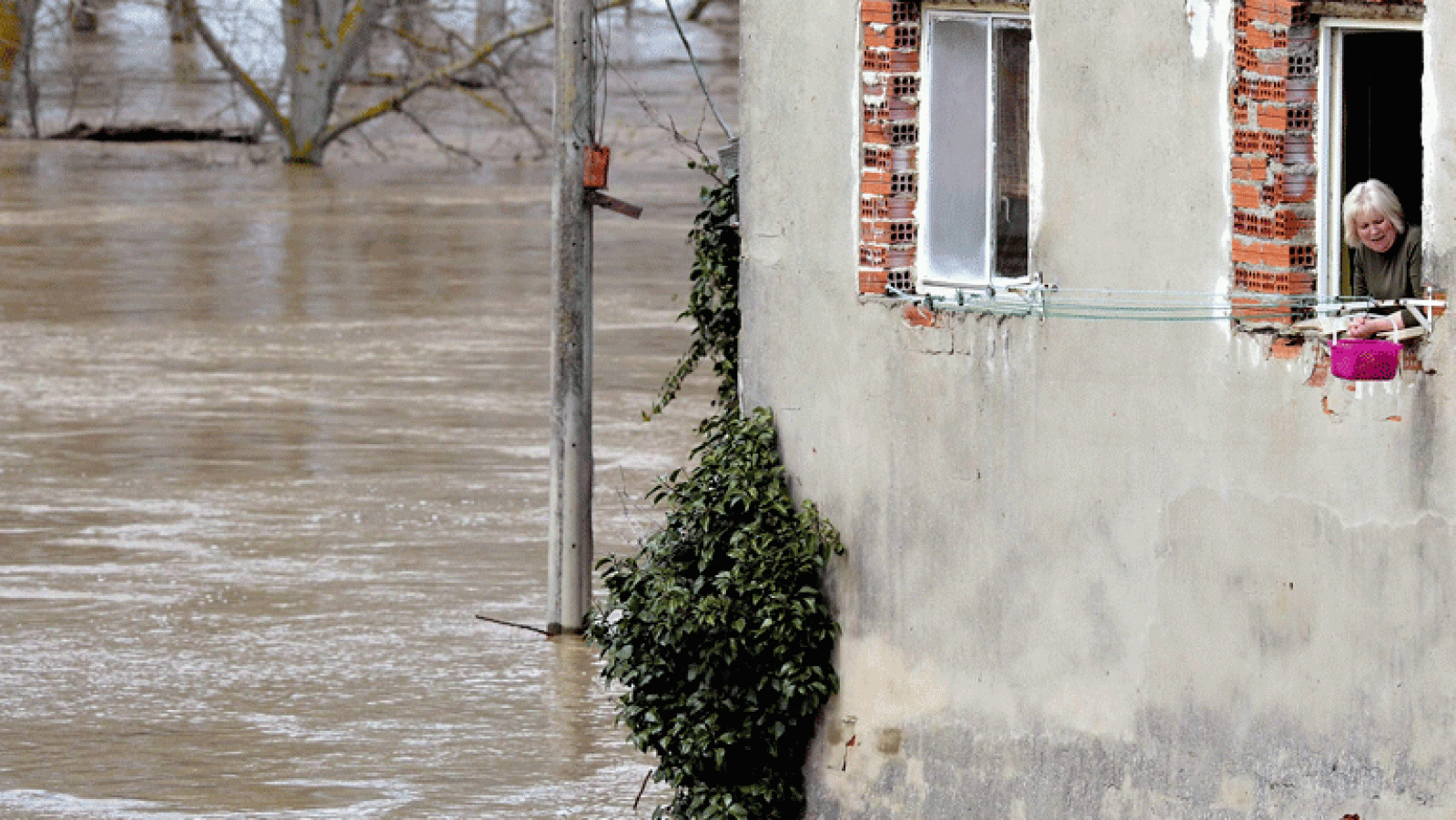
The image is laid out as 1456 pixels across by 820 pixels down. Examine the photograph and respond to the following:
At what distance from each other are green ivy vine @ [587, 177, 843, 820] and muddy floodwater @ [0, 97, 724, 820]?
1544 millimetres

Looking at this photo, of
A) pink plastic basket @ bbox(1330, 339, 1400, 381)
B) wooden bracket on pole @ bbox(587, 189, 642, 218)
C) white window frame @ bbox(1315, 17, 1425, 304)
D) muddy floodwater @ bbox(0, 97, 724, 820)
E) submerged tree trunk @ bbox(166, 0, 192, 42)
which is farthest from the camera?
submerged tree trunk @ bbox(166, 0, 192, 42)

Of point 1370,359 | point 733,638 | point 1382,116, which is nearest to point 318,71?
point 733,638

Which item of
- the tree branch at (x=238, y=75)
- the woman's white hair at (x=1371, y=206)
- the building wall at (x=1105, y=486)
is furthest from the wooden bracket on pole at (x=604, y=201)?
the tree branch at (x=238, y=75)

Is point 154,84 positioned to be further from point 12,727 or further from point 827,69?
point 827,69

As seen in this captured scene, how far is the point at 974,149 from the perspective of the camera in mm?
10000

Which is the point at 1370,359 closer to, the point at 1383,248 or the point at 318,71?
the point at 1383,248

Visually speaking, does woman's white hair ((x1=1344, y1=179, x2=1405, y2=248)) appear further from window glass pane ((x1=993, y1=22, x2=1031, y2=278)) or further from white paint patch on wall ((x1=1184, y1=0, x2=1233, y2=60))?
window glass pane ((x1=993, y1=22, x2=1031, y2=278))

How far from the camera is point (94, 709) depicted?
1388 centimetres

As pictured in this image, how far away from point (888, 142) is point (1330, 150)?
190cm

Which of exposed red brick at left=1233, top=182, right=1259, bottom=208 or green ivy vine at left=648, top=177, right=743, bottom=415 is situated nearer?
exposed red brick at left=1233, top=182, right=1259, bottom=208

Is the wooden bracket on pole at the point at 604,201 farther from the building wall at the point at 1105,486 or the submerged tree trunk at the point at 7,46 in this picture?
the submerged tree trunk at the point at 7,46

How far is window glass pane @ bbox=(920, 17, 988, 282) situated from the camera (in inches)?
392

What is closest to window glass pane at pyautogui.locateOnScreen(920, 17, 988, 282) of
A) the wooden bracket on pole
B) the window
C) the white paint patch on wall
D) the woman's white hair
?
the window

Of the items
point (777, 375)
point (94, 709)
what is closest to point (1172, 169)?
point (777, 375)
